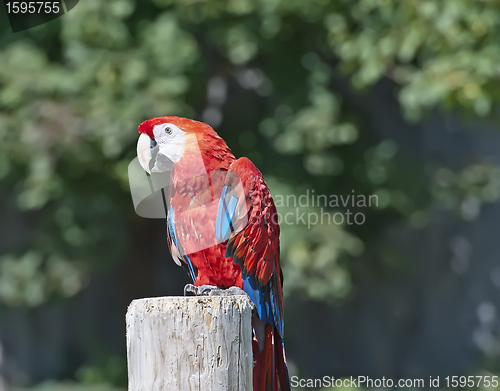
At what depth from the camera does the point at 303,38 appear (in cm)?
325

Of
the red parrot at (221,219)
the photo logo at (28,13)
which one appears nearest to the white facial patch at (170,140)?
the red parrot at (221,219)

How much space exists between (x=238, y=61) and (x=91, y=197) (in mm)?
1099

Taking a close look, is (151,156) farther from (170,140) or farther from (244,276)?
(244,276)

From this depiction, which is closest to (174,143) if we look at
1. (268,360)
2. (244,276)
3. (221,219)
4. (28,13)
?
(221,219)

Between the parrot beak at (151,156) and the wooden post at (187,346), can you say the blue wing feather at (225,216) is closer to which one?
the parrot beak at (151,156)

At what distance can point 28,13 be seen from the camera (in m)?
3.11

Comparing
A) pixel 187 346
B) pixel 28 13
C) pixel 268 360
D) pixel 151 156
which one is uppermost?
pixel 28 13

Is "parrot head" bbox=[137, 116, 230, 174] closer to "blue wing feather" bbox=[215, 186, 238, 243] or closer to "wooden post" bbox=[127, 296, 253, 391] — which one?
"blue wing feather" bbox=[215, 186, 238, 243]

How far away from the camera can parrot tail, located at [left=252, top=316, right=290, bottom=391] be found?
1.49 meters

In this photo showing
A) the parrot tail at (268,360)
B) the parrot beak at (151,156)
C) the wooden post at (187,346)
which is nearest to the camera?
the wooden post at (187,346)

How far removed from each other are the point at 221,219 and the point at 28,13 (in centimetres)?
217

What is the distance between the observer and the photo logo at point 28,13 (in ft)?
10.1

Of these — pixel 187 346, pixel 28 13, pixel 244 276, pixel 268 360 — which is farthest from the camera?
pixel 28 13

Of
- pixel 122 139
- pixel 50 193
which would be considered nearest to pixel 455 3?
pixel 122 139
